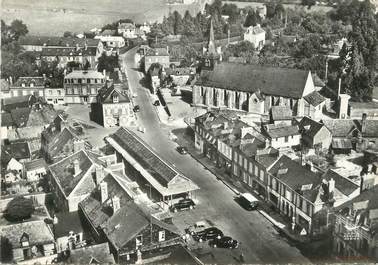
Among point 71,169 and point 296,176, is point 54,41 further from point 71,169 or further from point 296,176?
point 296,176

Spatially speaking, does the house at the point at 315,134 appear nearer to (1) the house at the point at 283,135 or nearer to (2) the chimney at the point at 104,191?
(1) the house at the point at 283,135

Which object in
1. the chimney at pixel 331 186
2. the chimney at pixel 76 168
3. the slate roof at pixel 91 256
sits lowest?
the slate roof at pixel 91 256

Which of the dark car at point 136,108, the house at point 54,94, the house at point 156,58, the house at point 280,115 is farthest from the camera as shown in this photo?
the house at point 156,58

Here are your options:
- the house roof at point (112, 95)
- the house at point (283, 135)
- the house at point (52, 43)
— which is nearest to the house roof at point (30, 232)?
the house at point (283, 135)

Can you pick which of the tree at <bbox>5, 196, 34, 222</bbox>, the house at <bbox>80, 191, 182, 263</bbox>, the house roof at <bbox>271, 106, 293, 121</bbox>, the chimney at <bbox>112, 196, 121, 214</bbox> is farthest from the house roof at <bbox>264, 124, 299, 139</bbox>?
the tree at <bbox>5, 196, 34, 222</bbox>

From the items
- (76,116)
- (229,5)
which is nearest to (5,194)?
(76,116)

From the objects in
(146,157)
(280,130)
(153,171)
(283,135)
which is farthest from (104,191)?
(280,130)

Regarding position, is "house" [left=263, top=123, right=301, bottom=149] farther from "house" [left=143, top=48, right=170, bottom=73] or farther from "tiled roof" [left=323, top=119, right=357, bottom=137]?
"house" [left=143, top=48, right=170, bottom=73]
